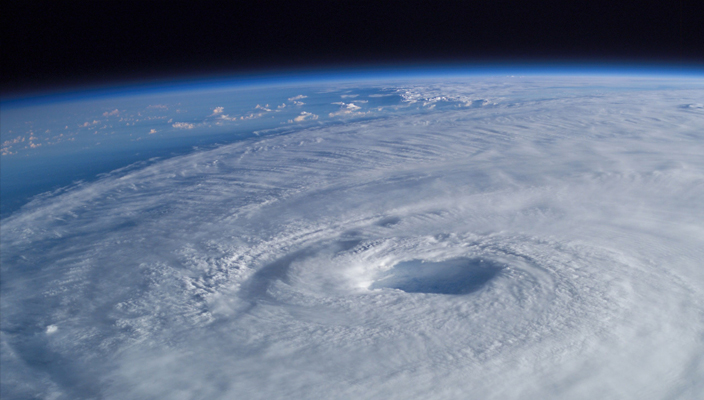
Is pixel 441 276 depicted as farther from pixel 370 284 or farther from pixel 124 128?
pixel 124 128

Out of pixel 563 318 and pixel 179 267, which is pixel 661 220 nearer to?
pixel 563 318

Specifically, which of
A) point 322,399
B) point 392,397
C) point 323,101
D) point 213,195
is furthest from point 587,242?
point 323,101

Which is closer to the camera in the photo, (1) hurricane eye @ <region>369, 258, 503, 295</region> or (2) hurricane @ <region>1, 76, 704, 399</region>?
(2) hurricane @ <region>1, 76, 704, 399</region>

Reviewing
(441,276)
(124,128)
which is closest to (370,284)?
A: (441,276)

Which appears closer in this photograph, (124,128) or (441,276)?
(441,276)

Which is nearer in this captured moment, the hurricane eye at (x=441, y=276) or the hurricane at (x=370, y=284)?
the hurricane at (x=370, y=284)

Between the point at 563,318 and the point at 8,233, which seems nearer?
the point at 563,318

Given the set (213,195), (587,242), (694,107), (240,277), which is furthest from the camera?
(694,107)

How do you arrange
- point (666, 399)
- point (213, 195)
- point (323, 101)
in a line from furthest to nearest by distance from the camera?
point (323, 101) < point (213, 195) < point (666, 399)

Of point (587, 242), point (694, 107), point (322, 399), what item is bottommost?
point (322, 399)

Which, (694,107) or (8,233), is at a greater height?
(694,107)

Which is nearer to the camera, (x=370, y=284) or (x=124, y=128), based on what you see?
(x=370, y=284)
